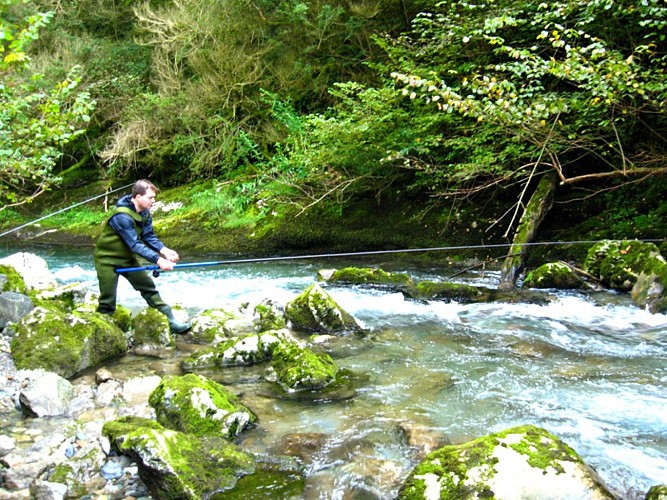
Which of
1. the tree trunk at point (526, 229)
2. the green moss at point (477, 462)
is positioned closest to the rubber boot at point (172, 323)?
the green moss at point (477, 462)

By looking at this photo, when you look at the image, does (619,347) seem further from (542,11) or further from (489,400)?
(542,11)

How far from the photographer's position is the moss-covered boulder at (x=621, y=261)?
7.88 m

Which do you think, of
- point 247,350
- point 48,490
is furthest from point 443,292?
point 48,490

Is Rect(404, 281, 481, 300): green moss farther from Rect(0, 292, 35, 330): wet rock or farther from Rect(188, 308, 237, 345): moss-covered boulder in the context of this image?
Rect(0, 292, 35, 330): wet rock

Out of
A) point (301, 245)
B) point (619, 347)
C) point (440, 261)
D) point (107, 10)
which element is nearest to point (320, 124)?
point (301, 245)

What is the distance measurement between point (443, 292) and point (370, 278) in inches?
49.7

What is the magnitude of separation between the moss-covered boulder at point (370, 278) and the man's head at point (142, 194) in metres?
3.88

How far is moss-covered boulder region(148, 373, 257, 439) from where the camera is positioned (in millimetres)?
4129

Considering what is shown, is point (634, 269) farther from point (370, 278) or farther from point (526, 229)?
point (370, 278)

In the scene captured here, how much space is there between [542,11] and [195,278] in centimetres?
709

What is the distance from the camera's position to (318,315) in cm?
676

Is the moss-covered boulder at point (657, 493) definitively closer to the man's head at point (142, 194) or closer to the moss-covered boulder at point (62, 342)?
the moss-covered boulder at point (62, 342)

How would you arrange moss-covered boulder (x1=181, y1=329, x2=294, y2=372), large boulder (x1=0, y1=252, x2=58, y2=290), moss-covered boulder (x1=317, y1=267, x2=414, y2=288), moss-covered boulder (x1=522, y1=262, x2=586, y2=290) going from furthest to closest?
large boulder (x1=0, y1=252, x2=58, y2=290), moss-covered boulder (x1=317, y1=267, x2=414, y2=288), moss-covered boulder (x1=522, y1=262, x2=586, y2=290), moss-covered boulder (x1=181, y1=329, x2=294, y2=372)

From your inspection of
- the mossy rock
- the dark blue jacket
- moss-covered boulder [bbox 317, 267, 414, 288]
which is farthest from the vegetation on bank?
the mossy rock
